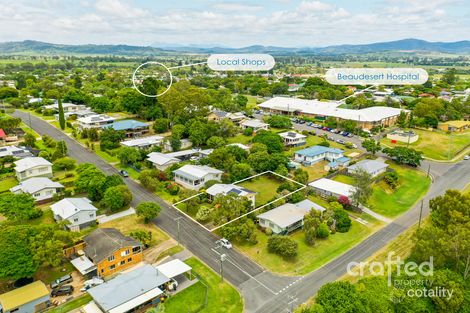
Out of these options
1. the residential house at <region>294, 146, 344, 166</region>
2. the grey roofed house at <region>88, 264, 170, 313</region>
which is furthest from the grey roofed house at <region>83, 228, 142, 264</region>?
the residential house at <region>294, 146, 344, 166</region>

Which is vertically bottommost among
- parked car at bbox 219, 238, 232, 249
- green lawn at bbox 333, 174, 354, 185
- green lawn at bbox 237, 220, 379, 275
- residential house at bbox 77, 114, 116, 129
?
green lawn at bbox 237, 220, 379, 275

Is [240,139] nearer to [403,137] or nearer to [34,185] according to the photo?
[403,137]

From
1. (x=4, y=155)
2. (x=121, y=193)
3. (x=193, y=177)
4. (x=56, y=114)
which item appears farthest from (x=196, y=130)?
(x=56, y=114)

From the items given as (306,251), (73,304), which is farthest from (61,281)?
(306,251)

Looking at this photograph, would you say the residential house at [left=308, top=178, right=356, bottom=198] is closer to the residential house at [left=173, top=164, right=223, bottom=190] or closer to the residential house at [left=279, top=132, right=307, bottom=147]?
the residential house at [left=173, top=164, right=223, bottom=190]

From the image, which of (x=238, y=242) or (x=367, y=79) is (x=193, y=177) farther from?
(x=367, y=79)

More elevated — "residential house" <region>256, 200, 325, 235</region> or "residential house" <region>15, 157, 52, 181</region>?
"residential house" <region>15, 157, 52, 181</region>

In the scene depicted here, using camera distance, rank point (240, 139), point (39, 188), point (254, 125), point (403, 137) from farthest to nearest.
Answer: point (254, 125), point (240, 139), point (403, 137), point (39, 188)
